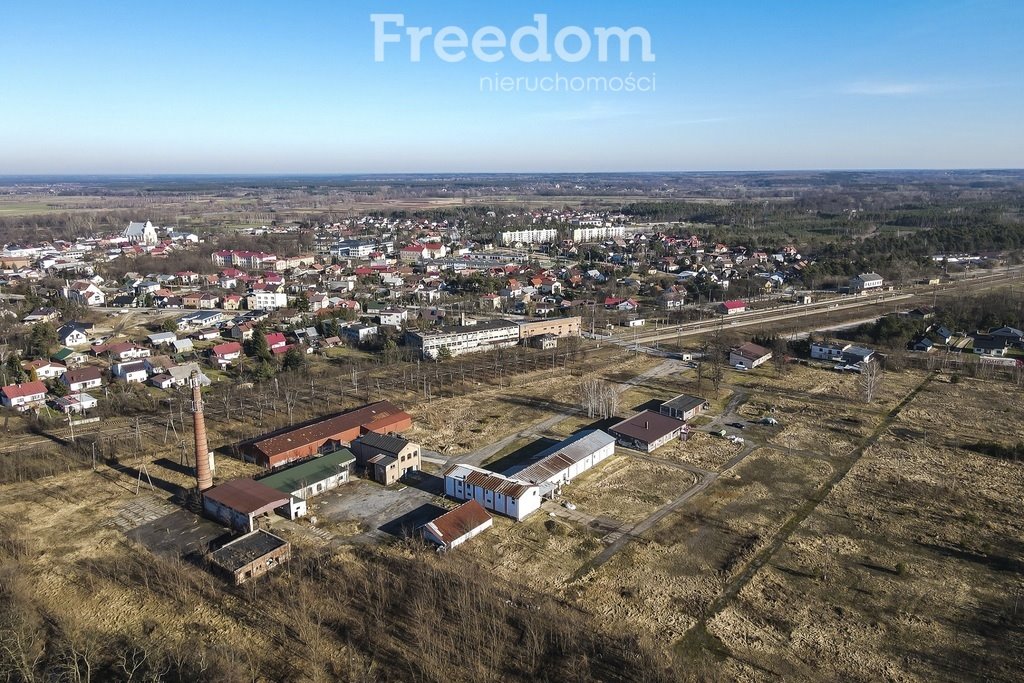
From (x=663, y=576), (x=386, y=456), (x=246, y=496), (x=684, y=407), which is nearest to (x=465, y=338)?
(x=684, y=407)

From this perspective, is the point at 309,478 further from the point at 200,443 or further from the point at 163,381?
the point at 163,381

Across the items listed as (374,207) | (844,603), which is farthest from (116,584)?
(374,207)

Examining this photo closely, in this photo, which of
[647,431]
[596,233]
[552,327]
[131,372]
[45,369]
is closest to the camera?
[647,431]

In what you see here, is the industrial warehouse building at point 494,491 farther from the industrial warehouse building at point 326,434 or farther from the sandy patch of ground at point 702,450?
the sandy patch of ground at point 702,450

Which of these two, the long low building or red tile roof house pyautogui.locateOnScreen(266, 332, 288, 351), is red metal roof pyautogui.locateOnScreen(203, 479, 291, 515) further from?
red tile roof house pyautogui.locateOnScreen(266, 332, 288, 351)

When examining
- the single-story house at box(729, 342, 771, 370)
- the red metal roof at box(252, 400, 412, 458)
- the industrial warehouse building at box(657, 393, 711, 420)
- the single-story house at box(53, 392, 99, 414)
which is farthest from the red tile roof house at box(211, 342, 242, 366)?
the single-story house at box(729, 342, 771, 370)

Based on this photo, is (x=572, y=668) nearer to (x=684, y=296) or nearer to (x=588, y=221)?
(x=684, y=296)

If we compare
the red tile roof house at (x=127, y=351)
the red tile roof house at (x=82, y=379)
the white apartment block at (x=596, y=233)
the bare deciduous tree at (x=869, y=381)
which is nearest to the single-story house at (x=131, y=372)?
the red tile roof house at (x=82, y=379)
